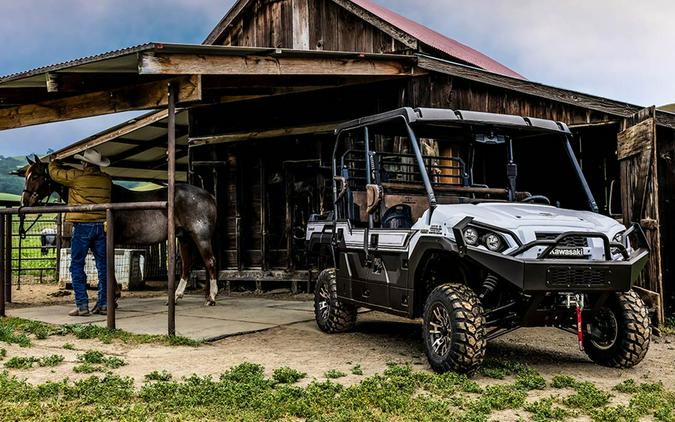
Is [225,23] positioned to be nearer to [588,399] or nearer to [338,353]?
[338,353]

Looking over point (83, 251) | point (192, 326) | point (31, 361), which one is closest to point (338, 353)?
point (192, 326)

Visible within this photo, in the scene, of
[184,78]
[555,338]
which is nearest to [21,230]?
[184,78]

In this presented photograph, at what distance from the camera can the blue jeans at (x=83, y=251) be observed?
944cm

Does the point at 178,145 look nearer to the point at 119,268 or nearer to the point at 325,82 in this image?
the point at 119,268

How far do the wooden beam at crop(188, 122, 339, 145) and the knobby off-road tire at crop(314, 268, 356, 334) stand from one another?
413 cm

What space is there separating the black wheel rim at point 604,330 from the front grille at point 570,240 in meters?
0.97

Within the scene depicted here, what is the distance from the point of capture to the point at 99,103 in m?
9.56

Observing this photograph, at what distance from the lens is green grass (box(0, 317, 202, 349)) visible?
25.1ft

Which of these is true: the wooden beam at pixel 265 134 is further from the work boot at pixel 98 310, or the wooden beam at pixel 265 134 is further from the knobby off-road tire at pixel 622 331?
the knobby off-road tire at pixel 622 331

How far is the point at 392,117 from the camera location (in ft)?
22.6

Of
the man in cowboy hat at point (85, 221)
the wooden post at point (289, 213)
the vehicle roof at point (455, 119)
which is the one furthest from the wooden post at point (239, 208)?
the vehicle roof at point (455, 119)

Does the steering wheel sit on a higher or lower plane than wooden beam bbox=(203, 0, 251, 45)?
lower

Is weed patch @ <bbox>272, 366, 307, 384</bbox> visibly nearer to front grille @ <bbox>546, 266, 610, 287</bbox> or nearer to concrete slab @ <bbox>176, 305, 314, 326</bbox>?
front grille @ <bbox>546, 266, 610, 287</bbox>

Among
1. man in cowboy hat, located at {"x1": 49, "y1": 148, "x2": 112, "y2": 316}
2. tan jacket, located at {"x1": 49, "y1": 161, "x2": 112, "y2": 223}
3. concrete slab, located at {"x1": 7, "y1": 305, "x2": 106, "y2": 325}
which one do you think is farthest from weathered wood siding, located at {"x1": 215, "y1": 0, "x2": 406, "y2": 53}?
concrete slab, located at {"x1": 7, "y1": 305, "x2": 106, "y2": 325}
